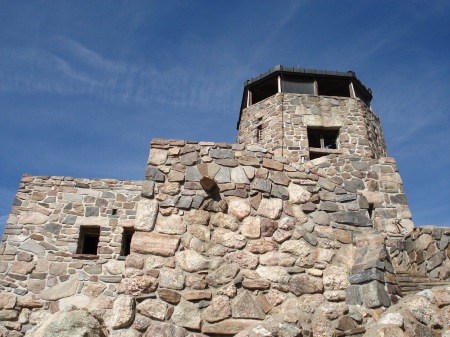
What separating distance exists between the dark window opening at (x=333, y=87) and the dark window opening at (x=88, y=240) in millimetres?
9638

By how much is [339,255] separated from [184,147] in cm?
211

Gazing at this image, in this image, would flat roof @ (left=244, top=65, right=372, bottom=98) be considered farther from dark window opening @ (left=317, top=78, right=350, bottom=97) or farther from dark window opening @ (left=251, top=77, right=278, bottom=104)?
dark window opening @ (left=251, top=77, right=278, bottom=104)

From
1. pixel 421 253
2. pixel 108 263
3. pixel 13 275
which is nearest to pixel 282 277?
pixel 421 253

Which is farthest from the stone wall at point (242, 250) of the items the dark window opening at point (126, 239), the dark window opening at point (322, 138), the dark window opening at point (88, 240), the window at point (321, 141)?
the dark window opening at point (322, 138)

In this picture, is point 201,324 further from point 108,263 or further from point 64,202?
point 64,202

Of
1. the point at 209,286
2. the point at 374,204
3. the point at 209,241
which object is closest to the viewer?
the point at 209,286

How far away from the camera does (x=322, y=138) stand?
12.4 meters

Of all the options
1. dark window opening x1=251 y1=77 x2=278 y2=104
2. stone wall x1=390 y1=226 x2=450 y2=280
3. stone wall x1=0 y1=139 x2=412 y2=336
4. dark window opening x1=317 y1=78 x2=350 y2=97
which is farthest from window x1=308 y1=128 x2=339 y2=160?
stone wall x1=0 y1=139 x2=412 y2=336

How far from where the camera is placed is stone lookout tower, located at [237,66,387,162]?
38.8 feet

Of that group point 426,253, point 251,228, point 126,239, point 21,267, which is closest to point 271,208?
point 251,228

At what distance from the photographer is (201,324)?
3.29m

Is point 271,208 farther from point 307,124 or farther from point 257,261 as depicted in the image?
point 307,124

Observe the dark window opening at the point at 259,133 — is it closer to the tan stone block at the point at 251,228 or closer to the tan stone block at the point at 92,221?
the tan stone block at the point at 92,221

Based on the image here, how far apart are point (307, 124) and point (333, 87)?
129 inches
